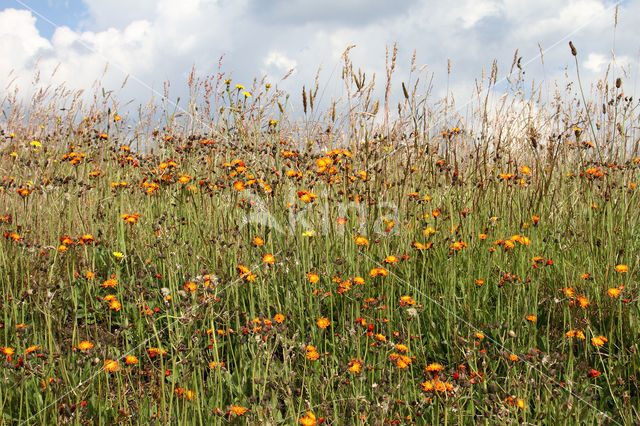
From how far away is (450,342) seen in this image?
206 centimetres

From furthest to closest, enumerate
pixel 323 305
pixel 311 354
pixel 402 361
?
1. pixel 323 305
2. pixel 311 354
3. pixel 402 361

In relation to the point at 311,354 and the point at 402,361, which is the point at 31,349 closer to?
the point at 311,354

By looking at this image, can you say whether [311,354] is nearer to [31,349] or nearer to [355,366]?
[355,366]

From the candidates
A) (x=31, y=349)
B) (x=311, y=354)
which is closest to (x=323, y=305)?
(x=311, y=354)

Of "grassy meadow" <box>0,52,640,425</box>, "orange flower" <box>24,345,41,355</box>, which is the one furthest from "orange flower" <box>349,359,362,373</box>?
"orange flower" <box>24,345,41,355</box>

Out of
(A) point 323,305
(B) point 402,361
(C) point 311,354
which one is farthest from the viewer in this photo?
(A) point 323,305

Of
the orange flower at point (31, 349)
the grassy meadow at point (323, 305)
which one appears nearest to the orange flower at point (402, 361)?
the grassy meadow at point (323, 305)

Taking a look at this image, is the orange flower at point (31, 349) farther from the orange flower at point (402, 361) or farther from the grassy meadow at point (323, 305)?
the orange flower at point (402, 361)

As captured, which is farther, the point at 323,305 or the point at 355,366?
the point at 323,305

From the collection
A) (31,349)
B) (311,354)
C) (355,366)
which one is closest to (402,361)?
(355,366)

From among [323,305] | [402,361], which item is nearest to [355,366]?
[402,361]

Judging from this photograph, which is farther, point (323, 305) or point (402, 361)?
point (323, 305)

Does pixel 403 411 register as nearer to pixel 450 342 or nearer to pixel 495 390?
pixel 495 390

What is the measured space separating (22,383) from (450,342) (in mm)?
1579
